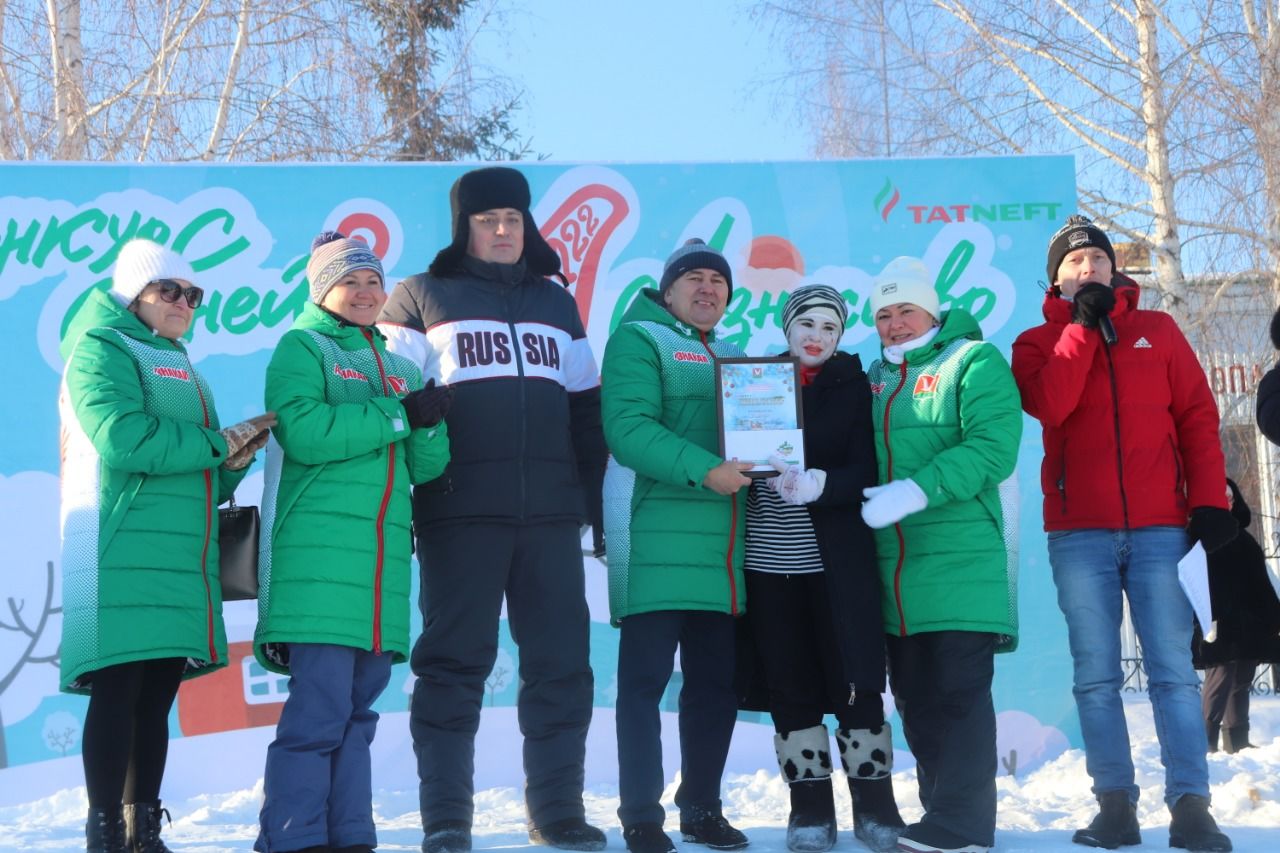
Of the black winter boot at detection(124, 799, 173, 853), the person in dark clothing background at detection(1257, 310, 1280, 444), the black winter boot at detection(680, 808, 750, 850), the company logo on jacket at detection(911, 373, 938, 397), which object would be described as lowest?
the black winter boot at detection(680, 808, 750, 850)

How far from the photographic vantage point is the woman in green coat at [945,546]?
3516 millimetres

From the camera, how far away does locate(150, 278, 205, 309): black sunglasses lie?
3.51m

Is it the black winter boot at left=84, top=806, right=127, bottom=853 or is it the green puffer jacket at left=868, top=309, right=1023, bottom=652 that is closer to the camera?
the black winter boot at left=84, top=806, right=127, bottom=853

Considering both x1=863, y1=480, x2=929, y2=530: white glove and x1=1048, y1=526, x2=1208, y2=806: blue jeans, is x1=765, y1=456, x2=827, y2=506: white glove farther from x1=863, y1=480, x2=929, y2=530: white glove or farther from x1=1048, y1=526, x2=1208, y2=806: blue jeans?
x1=1048, y1=526, x2=1208, y2=806: blue jeans

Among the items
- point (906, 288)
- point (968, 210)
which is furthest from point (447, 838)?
point (968, 210)

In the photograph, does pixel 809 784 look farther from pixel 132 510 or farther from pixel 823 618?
pixel 132 510

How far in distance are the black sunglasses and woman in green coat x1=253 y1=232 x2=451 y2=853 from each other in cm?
31

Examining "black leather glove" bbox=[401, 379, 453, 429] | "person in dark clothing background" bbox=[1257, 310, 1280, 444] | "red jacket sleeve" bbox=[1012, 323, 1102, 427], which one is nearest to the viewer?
"black leather glove" bbox=[401, 379, 453, 429]

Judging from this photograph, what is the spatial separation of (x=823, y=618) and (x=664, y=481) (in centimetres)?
57

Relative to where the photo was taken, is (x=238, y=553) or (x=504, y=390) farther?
(x=504, y=390)

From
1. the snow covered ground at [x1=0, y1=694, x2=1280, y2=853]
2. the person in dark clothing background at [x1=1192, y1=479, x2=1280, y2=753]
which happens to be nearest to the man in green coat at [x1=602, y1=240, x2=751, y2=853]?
the snow covered ground at [x1=0, y1=694, x2=1280, y2=853]

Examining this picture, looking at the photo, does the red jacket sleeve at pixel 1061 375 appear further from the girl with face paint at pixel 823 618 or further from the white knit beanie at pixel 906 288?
the girl with face paint at pixel 823 618

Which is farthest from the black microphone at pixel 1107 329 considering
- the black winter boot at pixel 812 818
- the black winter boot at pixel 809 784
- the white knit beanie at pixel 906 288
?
the black winter boot at pixel 812 818

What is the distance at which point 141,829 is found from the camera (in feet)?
10.8
